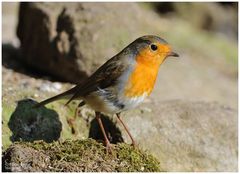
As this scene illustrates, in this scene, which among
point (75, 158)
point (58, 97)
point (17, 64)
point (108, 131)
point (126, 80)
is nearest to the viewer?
point (75, 158)

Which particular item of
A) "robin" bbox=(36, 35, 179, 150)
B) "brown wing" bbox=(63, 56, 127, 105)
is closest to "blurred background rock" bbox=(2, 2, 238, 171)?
"brown wing" bbox=(63, 56, 127, 105)

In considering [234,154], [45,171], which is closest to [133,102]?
[45,171]

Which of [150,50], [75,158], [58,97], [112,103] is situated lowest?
[75,158]

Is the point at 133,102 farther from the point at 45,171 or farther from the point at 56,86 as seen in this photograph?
the point at 56,86

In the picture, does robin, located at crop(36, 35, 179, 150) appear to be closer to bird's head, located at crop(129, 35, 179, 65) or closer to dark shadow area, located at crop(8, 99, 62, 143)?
bird's head, located at crop(129, 35, 179, 65)

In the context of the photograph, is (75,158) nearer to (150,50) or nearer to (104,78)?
(104,78)

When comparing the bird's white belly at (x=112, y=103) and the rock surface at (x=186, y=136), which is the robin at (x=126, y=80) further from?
the rock surface at (x=186, y=136)

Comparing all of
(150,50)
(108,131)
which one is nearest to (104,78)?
(150,50)

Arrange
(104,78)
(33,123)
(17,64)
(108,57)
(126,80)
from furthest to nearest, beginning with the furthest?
(17,64) → (108,57) → (33,123) → (104,78) → (126,80)
